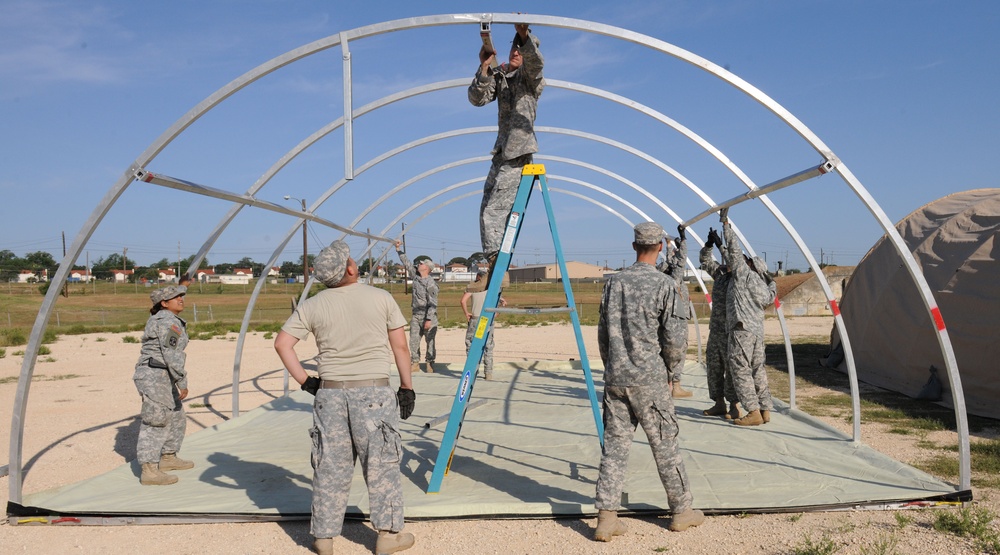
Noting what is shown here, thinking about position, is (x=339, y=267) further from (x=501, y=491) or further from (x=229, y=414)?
(x=229, y=414)

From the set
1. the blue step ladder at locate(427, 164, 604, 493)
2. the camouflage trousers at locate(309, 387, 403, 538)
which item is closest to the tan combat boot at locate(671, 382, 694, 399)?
the blue step ladder at locate(427, 164, 604, 493)

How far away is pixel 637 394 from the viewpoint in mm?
4168

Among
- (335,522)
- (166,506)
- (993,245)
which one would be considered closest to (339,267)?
(335,522)

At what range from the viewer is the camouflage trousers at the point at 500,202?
5.24m

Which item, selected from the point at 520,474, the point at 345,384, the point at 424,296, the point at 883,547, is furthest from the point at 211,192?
the point at 424,296

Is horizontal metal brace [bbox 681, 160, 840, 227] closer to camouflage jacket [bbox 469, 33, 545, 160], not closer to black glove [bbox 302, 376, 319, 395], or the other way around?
camouflage jacket [bbox 469, 33, 545, 160]

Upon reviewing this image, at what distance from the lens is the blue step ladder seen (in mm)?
4922

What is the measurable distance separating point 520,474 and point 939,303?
21.2 feet

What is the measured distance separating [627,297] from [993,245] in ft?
21.7

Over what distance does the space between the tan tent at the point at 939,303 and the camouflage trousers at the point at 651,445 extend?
542 centimetres

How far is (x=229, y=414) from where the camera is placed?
8.56 meters

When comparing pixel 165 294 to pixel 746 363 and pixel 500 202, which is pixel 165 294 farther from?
pixel 746 363

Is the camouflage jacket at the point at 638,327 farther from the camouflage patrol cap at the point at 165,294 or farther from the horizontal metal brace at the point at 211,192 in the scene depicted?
the camouflage patrol cap at the point at 165,294

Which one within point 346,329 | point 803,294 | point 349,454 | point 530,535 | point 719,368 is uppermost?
point 803,294
